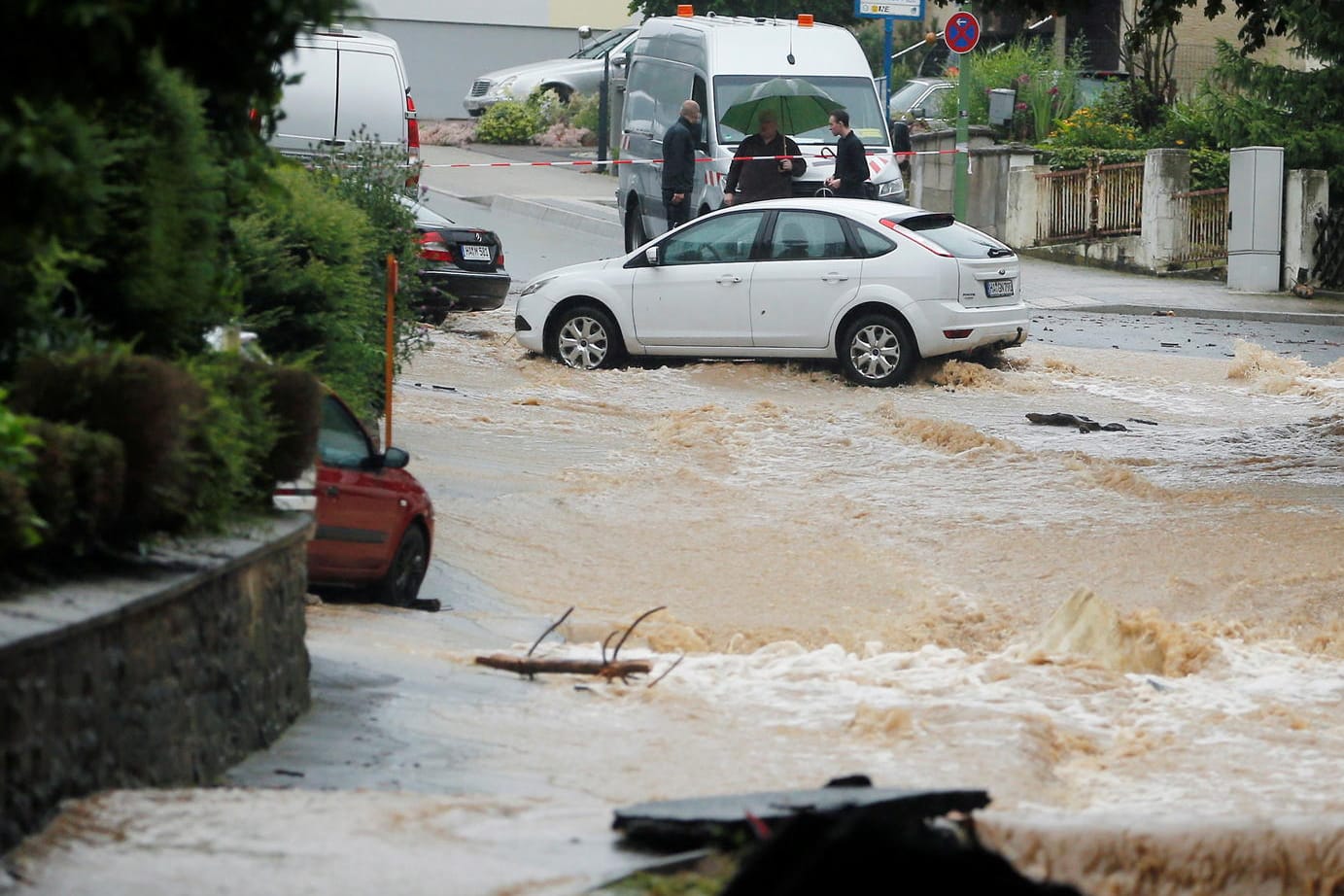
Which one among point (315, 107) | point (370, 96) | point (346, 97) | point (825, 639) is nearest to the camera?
point (825, 639)

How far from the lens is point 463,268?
1886cm

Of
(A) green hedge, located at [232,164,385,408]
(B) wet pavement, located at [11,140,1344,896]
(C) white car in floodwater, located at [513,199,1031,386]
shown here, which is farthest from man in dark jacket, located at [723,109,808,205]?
(A) green hedge, located at [232,164,385,408]

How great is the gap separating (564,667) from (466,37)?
45.2m

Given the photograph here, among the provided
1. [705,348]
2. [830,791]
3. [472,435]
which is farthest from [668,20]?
[830,791]

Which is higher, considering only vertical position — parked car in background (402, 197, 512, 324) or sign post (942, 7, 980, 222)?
sign post (942, 7, 980, 222)

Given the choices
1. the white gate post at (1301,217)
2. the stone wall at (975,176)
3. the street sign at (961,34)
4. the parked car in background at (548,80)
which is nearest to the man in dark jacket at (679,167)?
the street sign at (961,34)

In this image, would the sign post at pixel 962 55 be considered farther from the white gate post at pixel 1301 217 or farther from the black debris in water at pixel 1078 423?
the black debris in water at pixel 1078 423

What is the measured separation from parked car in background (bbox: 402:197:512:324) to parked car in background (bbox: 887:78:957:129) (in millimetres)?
16402

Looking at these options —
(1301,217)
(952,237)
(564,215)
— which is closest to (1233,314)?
(1301,217)

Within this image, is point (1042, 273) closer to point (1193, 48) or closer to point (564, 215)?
point (564, 215)

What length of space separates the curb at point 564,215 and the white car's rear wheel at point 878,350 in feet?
34.5

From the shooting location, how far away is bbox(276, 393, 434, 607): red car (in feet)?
27.9

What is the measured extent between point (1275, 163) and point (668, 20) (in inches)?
326

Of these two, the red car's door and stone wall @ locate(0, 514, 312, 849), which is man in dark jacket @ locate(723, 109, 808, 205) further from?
stone wall @ locate(0, 514, 312, 849)
